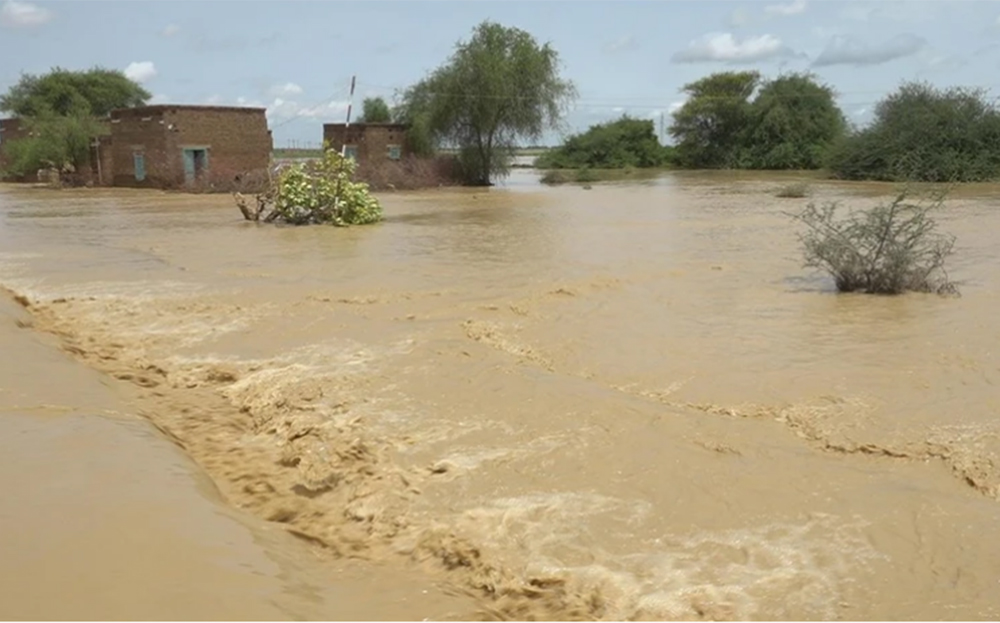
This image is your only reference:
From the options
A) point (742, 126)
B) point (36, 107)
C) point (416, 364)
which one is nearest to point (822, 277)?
point (416, 364)

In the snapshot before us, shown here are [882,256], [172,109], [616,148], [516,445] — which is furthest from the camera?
[616,148]

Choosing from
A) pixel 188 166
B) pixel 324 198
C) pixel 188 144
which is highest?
pixel 188 144

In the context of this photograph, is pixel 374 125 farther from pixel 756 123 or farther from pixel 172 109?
pixel 756 123

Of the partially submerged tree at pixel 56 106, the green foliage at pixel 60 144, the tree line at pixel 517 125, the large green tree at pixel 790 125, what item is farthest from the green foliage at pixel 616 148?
the green foliage at pixel 60 144

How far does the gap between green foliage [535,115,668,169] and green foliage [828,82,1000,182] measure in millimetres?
25017

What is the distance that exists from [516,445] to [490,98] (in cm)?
3656

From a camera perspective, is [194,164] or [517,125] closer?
[194,164]

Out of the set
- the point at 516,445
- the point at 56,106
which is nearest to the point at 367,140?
the point at 56,106

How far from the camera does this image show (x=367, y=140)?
40969mm

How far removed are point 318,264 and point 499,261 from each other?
2602mm

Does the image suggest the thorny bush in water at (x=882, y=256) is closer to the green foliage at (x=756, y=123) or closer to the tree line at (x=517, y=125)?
the tree line at (x=517, y=125)

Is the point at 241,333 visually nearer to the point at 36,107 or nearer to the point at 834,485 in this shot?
the point at 834,485

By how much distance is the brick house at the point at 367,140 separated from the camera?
41031mm

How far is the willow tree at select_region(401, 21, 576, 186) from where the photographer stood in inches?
1601
